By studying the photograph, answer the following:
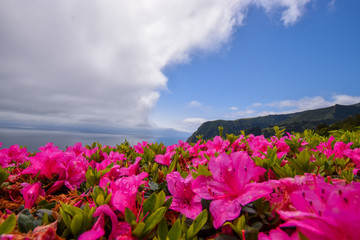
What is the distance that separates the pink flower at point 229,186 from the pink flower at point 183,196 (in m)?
0.12

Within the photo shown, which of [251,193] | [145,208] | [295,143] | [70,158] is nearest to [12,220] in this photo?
[145,208]

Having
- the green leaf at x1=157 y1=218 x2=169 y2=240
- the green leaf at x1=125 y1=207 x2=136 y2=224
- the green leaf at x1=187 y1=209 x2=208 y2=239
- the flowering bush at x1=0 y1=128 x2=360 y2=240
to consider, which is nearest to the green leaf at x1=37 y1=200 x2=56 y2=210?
the flowering bush at x1=0 y1=128 x2=360 y2=240

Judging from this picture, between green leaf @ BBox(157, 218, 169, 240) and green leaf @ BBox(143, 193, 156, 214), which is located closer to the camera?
green leaf @ BBox(157, 218, 169, 240)

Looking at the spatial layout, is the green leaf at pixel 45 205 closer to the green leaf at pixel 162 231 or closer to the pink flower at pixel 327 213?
the green leaf at pixel 162 231

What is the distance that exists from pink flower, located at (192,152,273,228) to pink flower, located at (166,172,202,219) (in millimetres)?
118

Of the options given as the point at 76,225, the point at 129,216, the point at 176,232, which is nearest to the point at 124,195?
the point at 129,216

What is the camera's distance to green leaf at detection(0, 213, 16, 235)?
0.87 metres

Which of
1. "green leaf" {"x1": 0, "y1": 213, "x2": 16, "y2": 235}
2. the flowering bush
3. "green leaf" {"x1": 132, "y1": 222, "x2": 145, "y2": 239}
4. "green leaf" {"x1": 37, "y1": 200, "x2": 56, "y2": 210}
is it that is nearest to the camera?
the flowering bush

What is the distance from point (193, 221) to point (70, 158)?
1371mm

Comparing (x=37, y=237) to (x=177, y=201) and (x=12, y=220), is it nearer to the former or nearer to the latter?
(x=12, y=220)

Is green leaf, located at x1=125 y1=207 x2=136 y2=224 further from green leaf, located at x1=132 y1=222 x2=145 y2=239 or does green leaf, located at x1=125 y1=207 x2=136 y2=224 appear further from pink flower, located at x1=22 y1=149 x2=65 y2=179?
pink flower, located at x1=22 y1=149 x2=65 y2=179

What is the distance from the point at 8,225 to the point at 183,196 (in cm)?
90

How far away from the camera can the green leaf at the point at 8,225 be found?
87 centimetres

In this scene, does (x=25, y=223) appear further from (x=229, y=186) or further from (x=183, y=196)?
(x=229, y=186)
